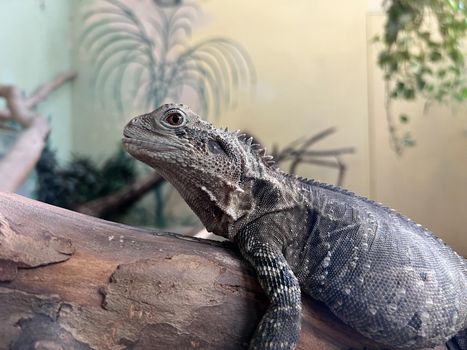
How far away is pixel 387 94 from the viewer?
3.74m

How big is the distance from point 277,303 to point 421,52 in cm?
253

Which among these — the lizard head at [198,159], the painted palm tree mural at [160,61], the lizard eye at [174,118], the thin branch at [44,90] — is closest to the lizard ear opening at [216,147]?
the lizard head at [198,159]

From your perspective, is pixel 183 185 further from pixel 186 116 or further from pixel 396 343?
pixel 396 343

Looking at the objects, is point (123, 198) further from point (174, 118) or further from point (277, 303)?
point (277, 303)

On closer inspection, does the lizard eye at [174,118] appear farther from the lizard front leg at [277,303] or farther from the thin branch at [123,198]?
the thin branch at [123,198]

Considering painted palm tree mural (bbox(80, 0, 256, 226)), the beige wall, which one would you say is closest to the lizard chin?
the beige wall

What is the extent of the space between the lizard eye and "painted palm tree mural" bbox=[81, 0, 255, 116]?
261 cm

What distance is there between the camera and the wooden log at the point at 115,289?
1.40 m

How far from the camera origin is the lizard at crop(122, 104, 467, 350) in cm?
169

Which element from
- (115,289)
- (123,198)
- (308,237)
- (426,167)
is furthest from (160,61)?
(115,289)

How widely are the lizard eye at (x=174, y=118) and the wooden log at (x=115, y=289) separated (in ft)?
1.31

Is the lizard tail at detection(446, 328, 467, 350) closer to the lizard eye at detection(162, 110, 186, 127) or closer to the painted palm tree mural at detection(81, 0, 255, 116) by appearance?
the lizard eye at detection(162, 110, 186, 127)

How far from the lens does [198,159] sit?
174 centimetres

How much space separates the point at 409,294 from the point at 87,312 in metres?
1.07
